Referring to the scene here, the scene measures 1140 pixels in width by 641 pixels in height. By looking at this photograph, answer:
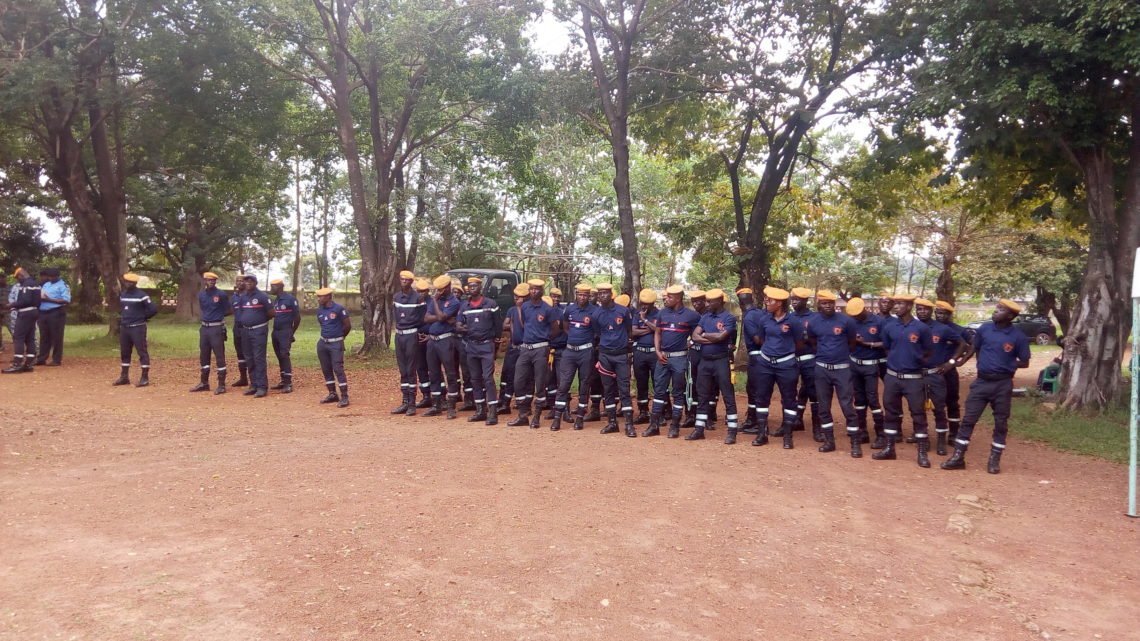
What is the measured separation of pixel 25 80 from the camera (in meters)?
13.0

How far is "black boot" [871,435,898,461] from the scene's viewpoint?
25.8 ft

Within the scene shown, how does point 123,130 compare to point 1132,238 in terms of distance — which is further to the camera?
point 123,130

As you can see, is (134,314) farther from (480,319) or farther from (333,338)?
(480,319)

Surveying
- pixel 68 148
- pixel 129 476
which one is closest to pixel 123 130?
pixel 68 148

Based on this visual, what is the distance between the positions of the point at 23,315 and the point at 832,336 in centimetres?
1341

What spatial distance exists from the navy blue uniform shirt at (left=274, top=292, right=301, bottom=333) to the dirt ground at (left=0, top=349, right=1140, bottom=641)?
2975 mm

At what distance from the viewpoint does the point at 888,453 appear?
7863 mm

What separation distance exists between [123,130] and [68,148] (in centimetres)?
259

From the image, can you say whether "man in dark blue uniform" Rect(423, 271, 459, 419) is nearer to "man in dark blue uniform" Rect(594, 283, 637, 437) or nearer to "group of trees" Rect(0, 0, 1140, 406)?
"man in dark blue uniform" Rect(594, 283, 637, 437)

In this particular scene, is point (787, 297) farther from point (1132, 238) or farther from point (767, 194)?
point (767, 194)

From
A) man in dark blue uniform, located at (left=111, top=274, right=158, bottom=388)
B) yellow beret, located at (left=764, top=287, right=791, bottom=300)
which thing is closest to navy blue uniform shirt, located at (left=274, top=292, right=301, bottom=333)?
man in dark blue uniform, located at (left=111, top=274, right=158, bottom=388)

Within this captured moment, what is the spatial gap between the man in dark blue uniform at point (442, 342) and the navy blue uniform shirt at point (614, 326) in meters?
2.00

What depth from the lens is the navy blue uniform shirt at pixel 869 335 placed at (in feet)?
27.7

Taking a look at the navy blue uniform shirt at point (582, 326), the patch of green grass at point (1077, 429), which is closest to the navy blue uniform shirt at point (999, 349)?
the patch of green grass at point (1077, 429)
